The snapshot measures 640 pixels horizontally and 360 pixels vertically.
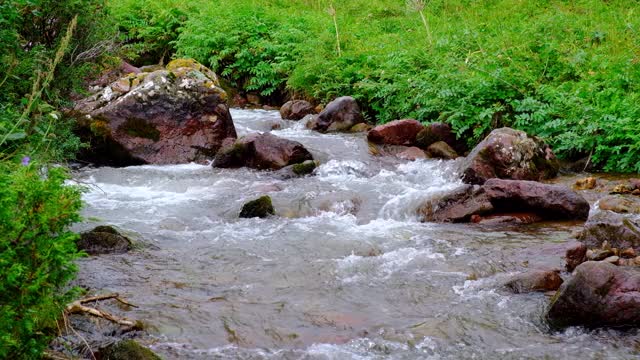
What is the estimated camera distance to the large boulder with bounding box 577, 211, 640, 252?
6.96 meters

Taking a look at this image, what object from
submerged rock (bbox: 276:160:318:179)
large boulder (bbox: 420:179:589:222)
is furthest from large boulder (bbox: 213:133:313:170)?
large boulder (bbox: 420:179:589:222)

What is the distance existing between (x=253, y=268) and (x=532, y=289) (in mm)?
2807

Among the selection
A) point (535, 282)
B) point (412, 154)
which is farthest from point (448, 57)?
point (535, 282)

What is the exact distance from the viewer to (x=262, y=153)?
1145 cm

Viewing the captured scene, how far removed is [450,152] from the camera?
11.8 m

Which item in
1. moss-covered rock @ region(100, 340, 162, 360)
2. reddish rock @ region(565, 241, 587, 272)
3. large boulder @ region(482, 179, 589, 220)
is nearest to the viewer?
moss-covered rock @ region(100, 340, 162, 360)

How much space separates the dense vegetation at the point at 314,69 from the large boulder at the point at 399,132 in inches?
20.6

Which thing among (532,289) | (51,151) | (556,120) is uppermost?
(51,151)

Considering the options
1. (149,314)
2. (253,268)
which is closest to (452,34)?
(253,268)

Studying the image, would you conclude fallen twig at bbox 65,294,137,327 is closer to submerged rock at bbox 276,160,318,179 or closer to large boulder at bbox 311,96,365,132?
submerged rock at bbox 276,160,318,179

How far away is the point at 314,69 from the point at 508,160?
6.68 m

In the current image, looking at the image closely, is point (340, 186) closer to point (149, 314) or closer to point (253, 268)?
point (253, 268)

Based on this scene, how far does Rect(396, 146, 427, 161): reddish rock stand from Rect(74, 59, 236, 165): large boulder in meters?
3.29

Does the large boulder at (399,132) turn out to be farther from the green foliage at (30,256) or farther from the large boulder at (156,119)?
the green foliage at (30,256)
